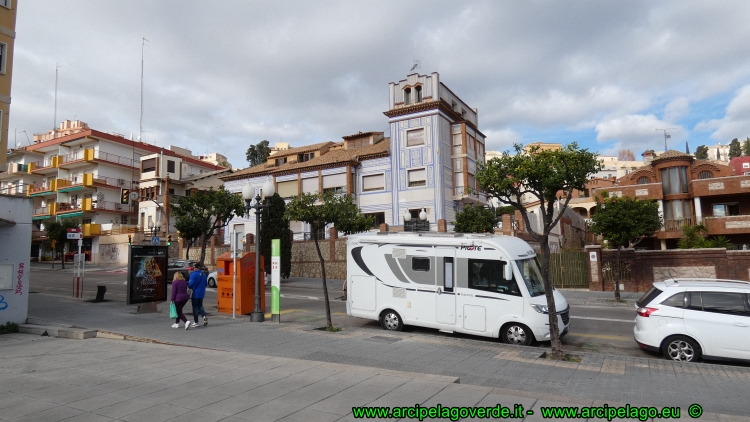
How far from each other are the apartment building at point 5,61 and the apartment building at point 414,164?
2261 cm

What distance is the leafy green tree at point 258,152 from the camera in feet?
226

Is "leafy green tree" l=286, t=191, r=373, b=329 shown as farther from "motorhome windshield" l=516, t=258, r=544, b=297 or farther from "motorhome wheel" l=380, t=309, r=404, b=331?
"motorhome windshield" l=516, t=258, r=544, b=297

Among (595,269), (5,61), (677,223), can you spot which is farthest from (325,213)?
(677,223)

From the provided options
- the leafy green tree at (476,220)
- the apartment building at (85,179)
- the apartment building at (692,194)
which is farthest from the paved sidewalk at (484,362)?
the apartment building at (85,179)

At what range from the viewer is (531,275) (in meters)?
10.9

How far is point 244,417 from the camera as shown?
16.6ft

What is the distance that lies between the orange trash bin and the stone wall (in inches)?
707

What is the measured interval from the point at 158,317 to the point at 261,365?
316 inches

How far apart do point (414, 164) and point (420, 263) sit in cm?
2366

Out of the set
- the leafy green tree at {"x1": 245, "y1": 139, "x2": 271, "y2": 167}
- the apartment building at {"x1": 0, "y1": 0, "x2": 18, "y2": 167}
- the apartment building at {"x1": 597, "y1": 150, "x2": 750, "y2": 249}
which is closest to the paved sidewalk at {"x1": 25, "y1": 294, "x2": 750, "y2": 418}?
the apartment building at {"x1": 0, "y1": 0, "x2": 18, "y2": 167}

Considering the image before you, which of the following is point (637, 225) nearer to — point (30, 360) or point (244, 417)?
point (244, 417)

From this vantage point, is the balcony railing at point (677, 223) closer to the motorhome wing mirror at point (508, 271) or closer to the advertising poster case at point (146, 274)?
the motorhome wing mirror at point (508, 271)

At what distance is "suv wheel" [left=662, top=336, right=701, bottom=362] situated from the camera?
8804mm

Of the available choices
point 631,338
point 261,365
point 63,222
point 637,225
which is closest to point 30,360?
point 261,365
